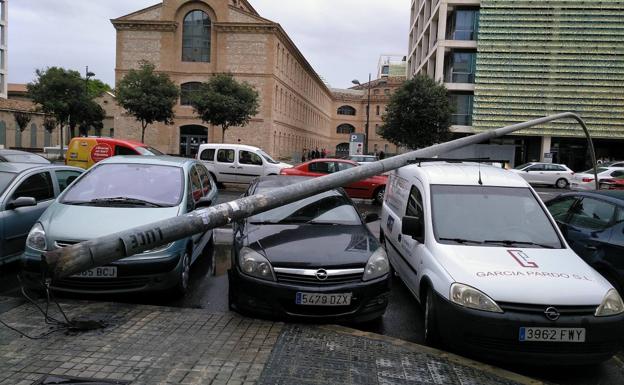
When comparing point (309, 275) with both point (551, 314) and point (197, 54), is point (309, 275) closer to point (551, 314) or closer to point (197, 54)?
point (551, 314)

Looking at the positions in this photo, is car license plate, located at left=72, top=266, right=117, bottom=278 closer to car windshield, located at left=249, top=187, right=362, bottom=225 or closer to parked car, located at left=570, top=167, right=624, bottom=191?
car windshield, located at left=249, top=187, right=362, bottom=225

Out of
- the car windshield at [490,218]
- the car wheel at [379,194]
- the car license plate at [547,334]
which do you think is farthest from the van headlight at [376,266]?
the car wheel at [379,194]

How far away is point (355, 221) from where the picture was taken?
6.04 metres

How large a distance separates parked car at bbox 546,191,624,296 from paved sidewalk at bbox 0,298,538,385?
2.45m

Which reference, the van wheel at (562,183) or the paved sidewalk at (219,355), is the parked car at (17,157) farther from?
the van wheel at (562,183)

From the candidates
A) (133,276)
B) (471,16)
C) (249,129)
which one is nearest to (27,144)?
(249,129)

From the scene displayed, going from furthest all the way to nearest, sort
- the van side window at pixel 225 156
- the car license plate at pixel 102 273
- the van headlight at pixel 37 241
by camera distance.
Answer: the van side window at pixel 225 156
the van headlight at pixel 37 241
the car license plate at pixel 102 273

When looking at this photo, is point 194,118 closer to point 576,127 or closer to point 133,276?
point 576,127

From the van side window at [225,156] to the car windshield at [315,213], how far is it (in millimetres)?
13491

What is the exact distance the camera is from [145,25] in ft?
144

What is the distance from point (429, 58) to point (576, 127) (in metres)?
12.5

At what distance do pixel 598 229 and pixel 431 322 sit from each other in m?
2.84

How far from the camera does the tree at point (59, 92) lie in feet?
121

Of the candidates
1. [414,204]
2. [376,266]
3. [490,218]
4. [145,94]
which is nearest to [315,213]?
[414,204]
